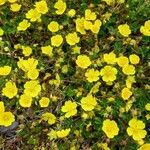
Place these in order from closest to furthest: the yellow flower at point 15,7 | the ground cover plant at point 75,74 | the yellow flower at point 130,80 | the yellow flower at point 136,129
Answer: the yellow flower at point 136,129 → the ground cover plant at point 75,74 → the yellow flower at point 130,80 → the yellow flower at point 15,7

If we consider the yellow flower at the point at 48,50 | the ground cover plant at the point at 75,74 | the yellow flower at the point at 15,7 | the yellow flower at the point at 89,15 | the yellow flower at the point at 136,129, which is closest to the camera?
the yellow flower at the point at 136,129

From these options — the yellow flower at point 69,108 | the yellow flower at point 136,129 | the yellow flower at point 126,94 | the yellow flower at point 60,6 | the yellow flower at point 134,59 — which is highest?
the yellow flower at point 60,6

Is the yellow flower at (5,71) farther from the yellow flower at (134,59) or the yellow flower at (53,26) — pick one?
the yellow flower at (134,59)

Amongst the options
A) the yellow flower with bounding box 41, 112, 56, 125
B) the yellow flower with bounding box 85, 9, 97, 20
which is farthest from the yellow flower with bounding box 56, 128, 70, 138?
the yellow flower with bounding box 85, 9, 97, 20

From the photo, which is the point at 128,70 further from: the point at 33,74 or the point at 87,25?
the point at 33,74

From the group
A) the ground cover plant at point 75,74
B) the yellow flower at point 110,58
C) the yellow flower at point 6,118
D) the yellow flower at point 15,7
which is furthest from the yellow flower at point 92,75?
the yellow flower at point 15,7

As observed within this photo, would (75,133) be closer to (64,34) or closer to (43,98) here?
(43,98)

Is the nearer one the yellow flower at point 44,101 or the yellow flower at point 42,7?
the yellow flower at point 44,101
